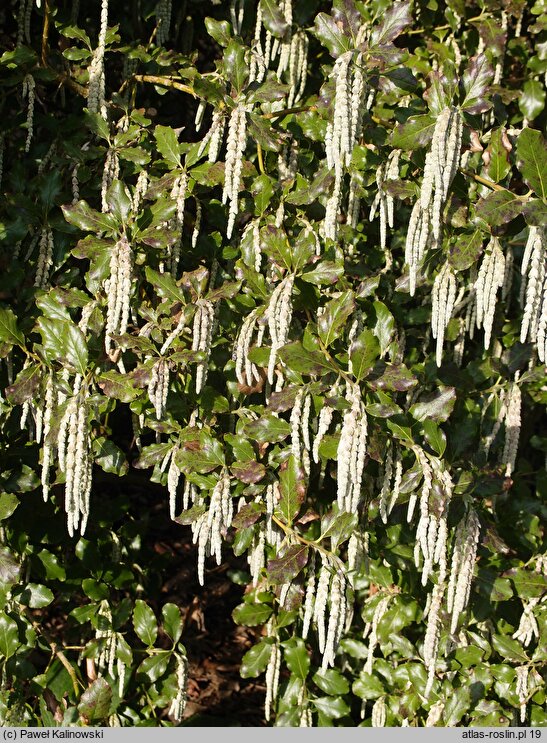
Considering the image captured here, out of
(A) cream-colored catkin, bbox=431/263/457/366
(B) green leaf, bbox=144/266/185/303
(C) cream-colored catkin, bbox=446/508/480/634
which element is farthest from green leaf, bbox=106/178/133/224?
(C) cream-colored catkin, bbox=446/508/480/634

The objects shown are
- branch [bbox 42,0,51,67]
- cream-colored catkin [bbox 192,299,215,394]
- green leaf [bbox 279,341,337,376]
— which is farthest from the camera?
branch [bbox 42,0,51,67]

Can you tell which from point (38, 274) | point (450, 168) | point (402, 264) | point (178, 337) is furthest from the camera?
point (402, 264)

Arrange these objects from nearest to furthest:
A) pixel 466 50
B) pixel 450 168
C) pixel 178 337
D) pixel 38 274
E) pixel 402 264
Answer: pixel 450 168, pixel 178 337, pixel 38 274, pixel 402 264, pixel 466 50

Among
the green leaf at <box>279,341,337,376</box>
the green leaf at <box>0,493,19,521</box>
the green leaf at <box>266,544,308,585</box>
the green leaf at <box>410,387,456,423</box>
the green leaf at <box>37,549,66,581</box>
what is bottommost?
the green leaf at <box>37,549,66,581</box>

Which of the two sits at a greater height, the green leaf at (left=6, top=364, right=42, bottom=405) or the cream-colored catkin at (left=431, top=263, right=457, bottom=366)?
the cream-colored catkin at (left=431, top=263, right=457, bottom=366)

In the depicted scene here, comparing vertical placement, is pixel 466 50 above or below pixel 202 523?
above

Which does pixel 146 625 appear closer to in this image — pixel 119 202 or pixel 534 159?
pixel 119 202

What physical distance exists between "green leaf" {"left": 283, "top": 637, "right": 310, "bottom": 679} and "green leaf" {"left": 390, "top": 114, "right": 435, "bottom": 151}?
5.07 ft

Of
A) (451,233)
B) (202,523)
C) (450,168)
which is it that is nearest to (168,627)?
(202,523)

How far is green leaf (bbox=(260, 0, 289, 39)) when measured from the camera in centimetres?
209

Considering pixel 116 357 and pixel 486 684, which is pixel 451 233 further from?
pixel 486 684

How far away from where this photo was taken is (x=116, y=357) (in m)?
2.07

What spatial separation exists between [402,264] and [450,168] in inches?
31.4

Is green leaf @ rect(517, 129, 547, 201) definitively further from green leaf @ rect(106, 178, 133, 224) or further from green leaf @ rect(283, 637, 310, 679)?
green leaf @ rect(283, 637, 310, 679)
